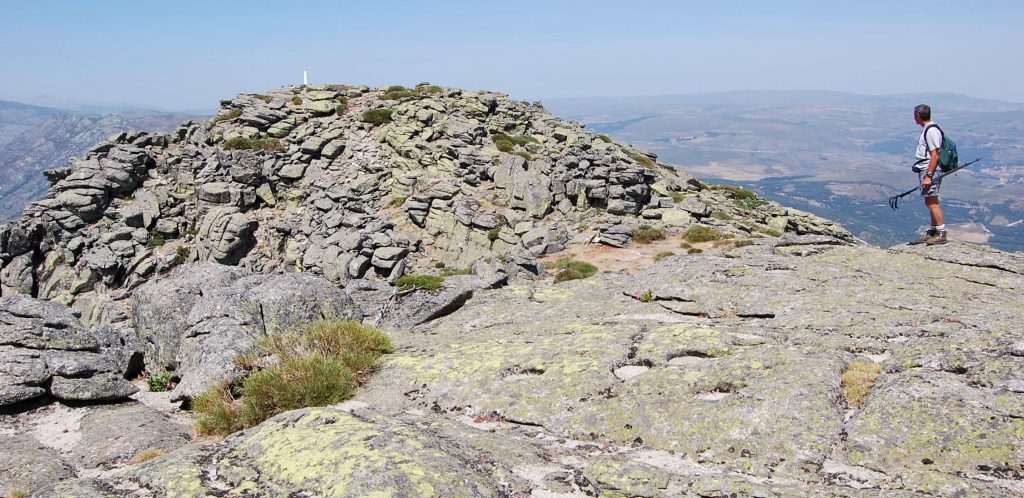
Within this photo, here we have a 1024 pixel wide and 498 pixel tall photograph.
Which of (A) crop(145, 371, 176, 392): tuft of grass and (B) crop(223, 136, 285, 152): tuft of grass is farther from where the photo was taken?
(B) crop(223, 136, 285, 152): tuft of grass

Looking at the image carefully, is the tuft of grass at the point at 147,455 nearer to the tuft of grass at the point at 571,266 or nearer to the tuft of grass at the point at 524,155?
the tuft of grass at the point at 571,266

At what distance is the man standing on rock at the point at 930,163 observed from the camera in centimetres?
1692

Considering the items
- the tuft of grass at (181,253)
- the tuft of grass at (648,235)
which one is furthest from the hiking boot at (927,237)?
the tuft of grass at (181,253)

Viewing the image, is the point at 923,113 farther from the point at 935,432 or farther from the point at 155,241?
the point at 155,241

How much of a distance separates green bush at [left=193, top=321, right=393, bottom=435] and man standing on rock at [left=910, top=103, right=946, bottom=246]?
56.4 ft

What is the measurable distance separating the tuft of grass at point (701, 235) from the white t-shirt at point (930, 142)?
17645mm

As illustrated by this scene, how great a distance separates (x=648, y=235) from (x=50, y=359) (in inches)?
1201

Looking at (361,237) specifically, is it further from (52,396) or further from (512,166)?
(52,396)

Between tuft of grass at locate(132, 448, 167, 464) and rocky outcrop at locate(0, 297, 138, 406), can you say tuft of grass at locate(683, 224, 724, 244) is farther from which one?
tuft of grass at locate(132, 448, 167, 464)

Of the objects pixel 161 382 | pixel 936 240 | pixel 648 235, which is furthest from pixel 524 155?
pixel 161 382

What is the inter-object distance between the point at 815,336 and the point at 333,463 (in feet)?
32.6

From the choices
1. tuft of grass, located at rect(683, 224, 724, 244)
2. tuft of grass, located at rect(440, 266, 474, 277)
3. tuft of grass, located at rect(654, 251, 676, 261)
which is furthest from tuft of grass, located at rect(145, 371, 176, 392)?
tuft of grass, located at rect(683, 224, 724, 244)

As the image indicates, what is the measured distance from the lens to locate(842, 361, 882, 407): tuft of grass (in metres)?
8.93

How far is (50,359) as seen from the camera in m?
14.5
